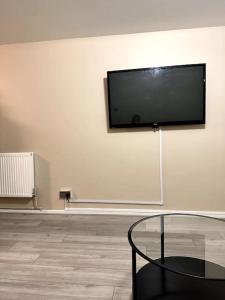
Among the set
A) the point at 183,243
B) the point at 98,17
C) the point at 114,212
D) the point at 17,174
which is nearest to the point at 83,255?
the point at 183,243

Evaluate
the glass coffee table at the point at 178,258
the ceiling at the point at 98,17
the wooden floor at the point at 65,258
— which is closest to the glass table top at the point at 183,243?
the glass coffee table at the point at 178,258

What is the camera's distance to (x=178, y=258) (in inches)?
65.7

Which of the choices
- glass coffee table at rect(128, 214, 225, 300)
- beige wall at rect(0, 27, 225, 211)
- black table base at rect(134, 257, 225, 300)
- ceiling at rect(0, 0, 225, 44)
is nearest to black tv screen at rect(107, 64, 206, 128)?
beige wall at rect(0, 27, 225, 211)

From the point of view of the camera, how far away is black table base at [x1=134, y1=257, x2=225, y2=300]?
1431 mm

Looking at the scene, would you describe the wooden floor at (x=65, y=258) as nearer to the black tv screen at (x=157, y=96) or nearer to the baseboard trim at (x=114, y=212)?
the baseboard trim at (x=114, y=212)

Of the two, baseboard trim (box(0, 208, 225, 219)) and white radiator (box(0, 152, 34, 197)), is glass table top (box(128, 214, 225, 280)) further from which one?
white radiator (box(0, 152, 34, 197))

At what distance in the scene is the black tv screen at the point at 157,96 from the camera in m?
2.72

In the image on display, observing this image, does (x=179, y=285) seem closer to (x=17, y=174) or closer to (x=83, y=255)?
(x=83, y=255)

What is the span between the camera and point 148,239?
1.76 m

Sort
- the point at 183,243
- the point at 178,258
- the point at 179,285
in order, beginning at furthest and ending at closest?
the point at 183,243 → the point at 178,258 → the point at 179,285

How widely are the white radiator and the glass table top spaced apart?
176 centimetres

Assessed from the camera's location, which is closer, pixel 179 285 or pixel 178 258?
pixel 179 285

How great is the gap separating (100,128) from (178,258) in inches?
71.4

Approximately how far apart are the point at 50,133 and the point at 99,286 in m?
1.99
